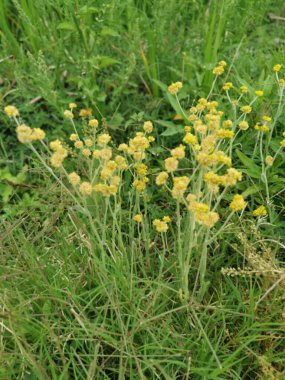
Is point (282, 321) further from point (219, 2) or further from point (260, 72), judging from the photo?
point (219, 2)

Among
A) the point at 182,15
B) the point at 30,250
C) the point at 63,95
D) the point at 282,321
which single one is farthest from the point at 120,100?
the point at 282,321

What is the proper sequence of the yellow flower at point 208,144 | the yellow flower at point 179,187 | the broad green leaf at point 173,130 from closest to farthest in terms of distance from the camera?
the yellow flower at point 179,187 < the yellow flower at point 208,144 < the broad green leaf at point 173,130

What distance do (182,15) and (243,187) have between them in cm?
110

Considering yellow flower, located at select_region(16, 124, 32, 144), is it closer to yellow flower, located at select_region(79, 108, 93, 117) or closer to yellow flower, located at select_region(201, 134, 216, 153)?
yellow flower, located at select_region(201, 134, 216, 153)

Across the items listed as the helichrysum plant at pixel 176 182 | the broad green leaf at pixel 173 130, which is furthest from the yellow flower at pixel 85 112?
the broad green leaf at pixel 173 130

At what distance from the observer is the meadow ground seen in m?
1.45

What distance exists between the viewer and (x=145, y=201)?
1648mm

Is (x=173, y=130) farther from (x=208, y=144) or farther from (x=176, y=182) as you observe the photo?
(x=176, y=182)

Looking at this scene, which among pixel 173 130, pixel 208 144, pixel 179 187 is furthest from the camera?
pixel 173 130

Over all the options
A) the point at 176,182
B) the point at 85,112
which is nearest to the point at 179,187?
the point at 176,182

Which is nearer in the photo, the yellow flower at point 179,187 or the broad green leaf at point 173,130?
the yellow flower at point 179,187

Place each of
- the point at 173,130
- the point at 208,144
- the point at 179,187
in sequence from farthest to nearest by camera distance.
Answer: the point at 173,130 → the point at 208,144 → the point at 179,187

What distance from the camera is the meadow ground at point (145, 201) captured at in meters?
1.45

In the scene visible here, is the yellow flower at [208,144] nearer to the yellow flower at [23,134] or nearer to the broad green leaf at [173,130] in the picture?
the yellow flower at [23,134]
